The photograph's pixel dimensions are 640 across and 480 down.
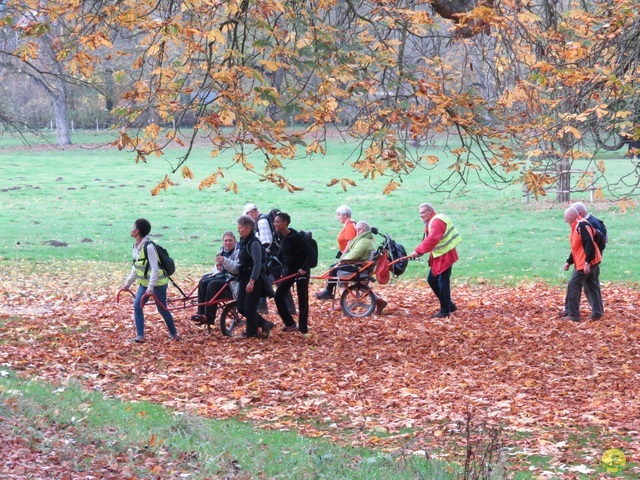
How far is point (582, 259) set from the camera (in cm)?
1409

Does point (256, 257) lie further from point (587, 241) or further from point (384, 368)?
point (587, 241)

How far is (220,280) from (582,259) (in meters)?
5.40

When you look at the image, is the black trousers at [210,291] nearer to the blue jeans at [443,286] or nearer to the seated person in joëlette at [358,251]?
the seated person in joëlette at [358,251]

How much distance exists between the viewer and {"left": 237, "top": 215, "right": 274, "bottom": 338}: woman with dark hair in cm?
1235

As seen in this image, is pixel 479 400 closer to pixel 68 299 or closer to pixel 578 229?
pixel 578 229

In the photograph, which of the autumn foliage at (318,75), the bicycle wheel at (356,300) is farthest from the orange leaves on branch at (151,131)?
the bicycle wheel at (356,300)

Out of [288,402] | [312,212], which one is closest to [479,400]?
[288,402]

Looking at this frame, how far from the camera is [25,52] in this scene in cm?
1014

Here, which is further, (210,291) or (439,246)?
(439,246)

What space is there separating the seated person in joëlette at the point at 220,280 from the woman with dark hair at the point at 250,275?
0.21 metres

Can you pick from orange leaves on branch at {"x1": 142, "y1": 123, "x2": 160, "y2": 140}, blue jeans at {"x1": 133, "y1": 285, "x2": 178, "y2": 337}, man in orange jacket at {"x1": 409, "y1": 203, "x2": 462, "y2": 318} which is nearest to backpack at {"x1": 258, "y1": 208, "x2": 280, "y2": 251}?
blue jeans at {"x1": 133, "y1": 285, "x2": 178, "y2": 337}

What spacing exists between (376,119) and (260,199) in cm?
2656

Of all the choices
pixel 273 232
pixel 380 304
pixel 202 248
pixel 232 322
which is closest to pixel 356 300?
pixel 380 304

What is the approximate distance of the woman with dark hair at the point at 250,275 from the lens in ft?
40.5
